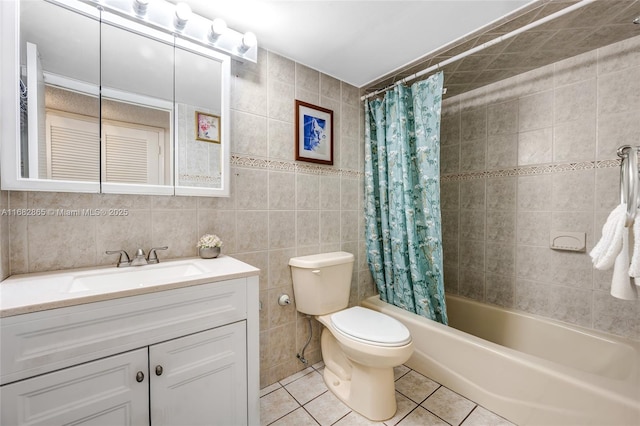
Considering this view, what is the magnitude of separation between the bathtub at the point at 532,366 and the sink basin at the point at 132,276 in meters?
1.37

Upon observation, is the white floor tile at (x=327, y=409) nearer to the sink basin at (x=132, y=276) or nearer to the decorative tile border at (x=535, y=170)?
the sink basin at (x=132, y=276)

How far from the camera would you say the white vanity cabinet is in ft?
2.43

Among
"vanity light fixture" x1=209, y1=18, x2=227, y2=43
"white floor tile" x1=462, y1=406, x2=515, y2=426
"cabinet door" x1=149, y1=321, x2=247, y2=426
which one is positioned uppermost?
"vanity light fixture" x1=209, y1=18, x2=227, y2=43

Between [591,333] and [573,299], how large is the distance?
0.20m

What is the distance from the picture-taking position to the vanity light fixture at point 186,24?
1.19 meters

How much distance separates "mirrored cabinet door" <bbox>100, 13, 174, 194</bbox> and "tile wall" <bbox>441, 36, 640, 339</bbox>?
2.19 metres

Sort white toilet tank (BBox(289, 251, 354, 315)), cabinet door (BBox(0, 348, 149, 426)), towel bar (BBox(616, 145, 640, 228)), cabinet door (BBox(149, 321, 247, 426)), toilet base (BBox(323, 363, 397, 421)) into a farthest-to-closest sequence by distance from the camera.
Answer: white toilet tank (BBox(289, 251, 354, 315)) → toilet base (BBox(323, 363, 397, 421)) → towel bar (BBox(616, 145, 640, 228)) → cabinet door (BBox(149, 321, 247, 426)) → cabinet door (BBox(0, 348, 149, 426))

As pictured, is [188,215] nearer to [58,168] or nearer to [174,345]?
[58,168]

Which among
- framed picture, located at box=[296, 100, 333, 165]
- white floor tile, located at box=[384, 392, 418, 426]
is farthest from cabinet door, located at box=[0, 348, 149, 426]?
framed picture, located at box=[296, 100, 333, 165]

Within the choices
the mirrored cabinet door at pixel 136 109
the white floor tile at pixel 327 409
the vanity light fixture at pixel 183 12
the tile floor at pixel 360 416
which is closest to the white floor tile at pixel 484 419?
the tile floor at pixel 360 416

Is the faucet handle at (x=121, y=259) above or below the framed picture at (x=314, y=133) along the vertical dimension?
below

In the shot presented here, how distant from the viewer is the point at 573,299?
1.70 meters

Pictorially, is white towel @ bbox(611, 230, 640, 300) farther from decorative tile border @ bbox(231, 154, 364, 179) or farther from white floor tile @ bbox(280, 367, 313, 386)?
white floor tile @ bbox(280, 367, 313, 386)

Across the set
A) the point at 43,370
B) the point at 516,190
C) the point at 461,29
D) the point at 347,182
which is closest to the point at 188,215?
the point at 43,370
